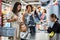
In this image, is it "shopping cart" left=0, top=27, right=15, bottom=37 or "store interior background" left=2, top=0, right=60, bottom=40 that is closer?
"store interior background" left=2, top=0, right=60, bottom=40

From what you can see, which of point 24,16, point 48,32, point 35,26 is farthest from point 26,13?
point 48,32

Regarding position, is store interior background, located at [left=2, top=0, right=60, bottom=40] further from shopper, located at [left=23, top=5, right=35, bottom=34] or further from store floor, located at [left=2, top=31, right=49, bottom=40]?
store floor, located at [left=2, top=31, right=49, bottom=40]

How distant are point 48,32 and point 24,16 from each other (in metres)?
0.26

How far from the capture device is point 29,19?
177 cm

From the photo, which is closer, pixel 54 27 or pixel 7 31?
pixel 54 27

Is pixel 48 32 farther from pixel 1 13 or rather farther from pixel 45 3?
pixel 1 13

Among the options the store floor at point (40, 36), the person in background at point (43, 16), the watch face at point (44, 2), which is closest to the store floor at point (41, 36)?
the store floor at point (40, 36)

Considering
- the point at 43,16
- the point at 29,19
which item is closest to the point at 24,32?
the point at 29,19

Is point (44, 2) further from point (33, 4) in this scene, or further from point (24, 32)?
point (24, 32)

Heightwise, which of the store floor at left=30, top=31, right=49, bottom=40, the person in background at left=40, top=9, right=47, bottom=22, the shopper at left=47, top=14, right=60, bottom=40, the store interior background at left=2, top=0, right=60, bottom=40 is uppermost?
the store interior background at left=2, top=0, right=60, bottom=40

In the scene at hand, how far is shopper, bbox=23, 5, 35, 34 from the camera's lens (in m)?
1.75

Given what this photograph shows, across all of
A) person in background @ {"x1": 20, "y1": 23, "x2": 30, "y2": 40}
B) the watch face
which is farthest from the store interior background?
person in background @ {"x1": 20, "y1": 23, "x2": 30, "y2": 40}

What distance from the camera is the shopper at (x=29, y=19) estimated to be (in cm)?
175

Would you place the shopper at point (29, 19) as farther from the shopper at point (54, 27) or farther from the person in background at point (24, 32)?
the shopper at point (54, 27)
